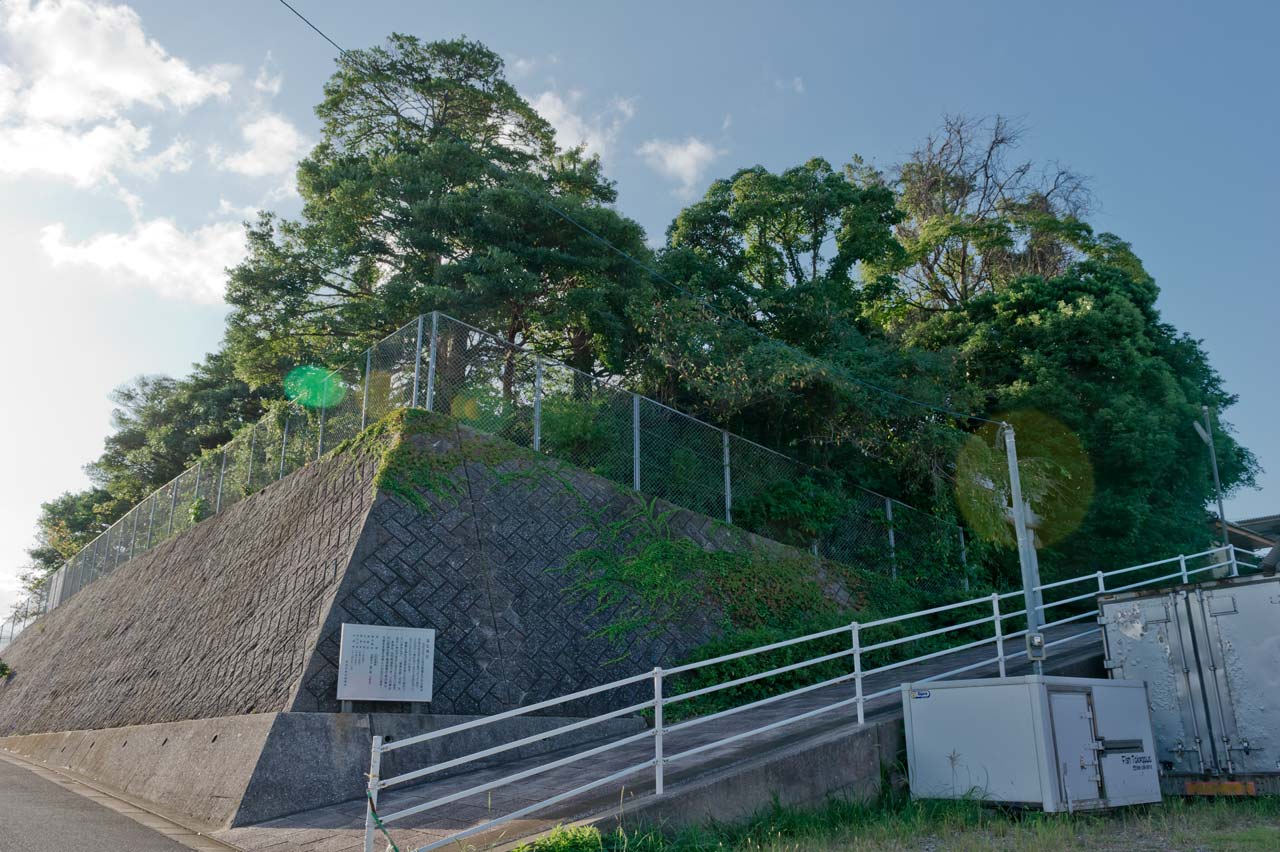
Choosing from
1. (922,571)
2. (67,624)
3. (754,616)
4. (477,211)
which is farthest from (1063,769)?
(67,624)

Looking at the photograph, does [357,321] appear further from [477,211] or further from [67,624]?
[67,624]

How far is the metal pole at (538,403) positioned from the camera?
13.3 meters

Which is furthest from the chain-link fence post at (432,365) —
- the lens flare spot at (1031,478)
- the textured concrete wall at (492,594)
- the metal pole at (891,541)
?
the lens flare spot at (1031,478)

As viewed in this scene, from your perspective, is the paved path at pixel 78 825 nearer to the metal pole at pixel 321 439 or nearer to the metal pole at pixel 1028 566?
the metal pole at pixel 321 439

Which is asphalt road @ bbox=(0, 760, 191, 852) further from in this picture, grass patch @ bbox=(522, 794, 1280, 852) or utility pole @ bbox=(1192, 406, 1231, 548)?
utility pole @ bbox=(1192, 406, 1231, 548)

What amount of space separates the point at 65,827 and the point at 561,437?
7793 millimetres

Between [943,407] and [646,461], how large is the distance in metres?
6.65

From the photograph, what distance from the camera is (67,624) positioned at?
76.5 feet

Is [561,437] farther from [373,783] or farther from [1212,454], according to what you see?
[1212,454]

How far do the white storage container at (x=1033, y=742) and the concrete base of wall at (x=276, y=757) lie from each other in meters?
3.93

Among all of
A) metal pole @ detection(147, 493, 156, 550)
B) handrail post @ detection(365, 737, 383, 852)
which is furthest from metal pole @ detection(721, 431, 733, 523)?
metal pole @ detection(147, 493, 156, 550)

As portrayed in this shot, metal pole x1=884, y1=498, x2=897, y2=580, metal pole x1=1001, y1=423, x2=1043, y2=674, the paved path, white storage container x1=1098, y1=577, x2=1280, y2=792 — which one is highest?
metal pole x1=884, y1=498, x2=897, y2=580

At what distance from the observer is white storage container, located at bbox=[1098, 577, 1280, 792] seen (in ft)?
25.7

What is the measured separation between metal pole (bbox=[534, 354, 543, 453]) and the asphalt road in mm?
6755
